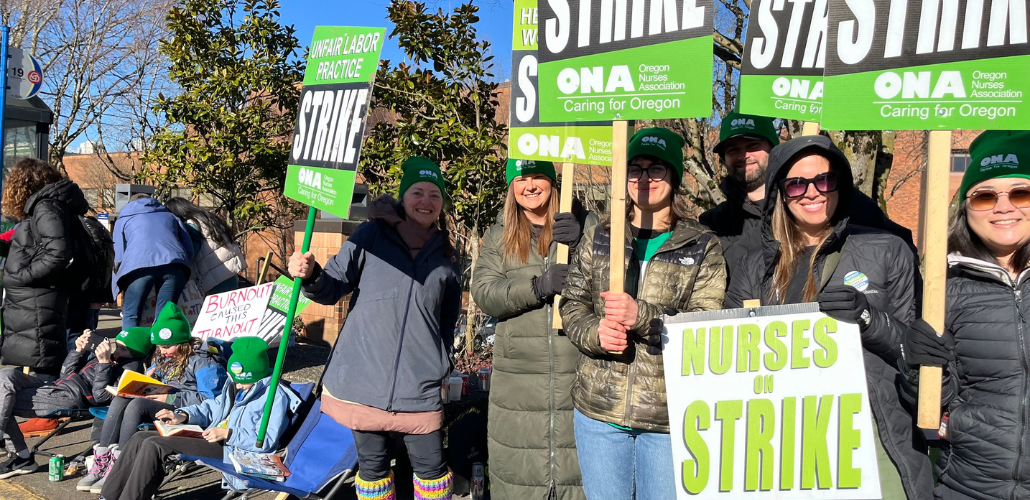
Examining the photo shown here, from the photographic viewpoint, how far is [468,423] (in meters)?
4.63

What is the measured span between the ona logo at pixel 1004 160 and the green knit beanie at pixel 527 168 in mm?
1833

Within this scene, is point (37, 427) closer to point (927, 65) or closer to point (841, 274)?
point (841, 274)

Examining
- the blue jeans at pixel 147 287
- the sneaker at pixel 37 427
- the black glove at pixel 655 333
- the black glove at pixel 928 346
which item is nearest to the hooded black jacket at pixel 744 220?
the black glove at pixel 655 333

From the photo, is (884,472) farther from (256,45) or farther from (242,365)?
(256,45)

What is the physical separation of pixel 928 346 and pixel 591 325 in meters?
1.12

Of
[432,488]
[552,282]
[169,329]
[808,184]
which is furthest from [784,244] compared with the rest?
[169,329]

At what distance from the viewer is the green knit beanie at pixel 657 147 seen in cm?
296

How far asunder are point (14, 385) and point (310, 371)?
99.8 inches

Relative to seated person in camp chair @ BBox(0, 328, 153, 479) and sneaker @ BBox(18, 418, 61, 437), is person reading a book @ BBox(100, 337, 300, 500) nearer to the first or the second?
seated person in camp chair @ BBox(0, 328, 153, 479)

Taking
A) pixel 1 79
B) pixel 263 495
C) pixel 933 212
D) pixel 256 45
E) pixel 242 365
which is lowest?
pixel 263 495

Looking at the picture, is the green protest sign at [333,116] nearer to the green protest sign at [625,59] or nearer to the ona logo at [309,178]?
the ona logo at [309,178]

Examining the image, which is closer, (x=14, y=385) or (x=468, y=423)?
(x=468, y=423)

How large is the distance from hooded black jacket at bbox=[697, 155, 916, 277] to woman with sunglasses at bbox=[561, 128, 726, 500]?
0.49 m

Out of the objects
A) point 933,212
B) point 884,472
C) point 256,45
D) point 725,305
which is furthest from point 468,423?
point 256,45
